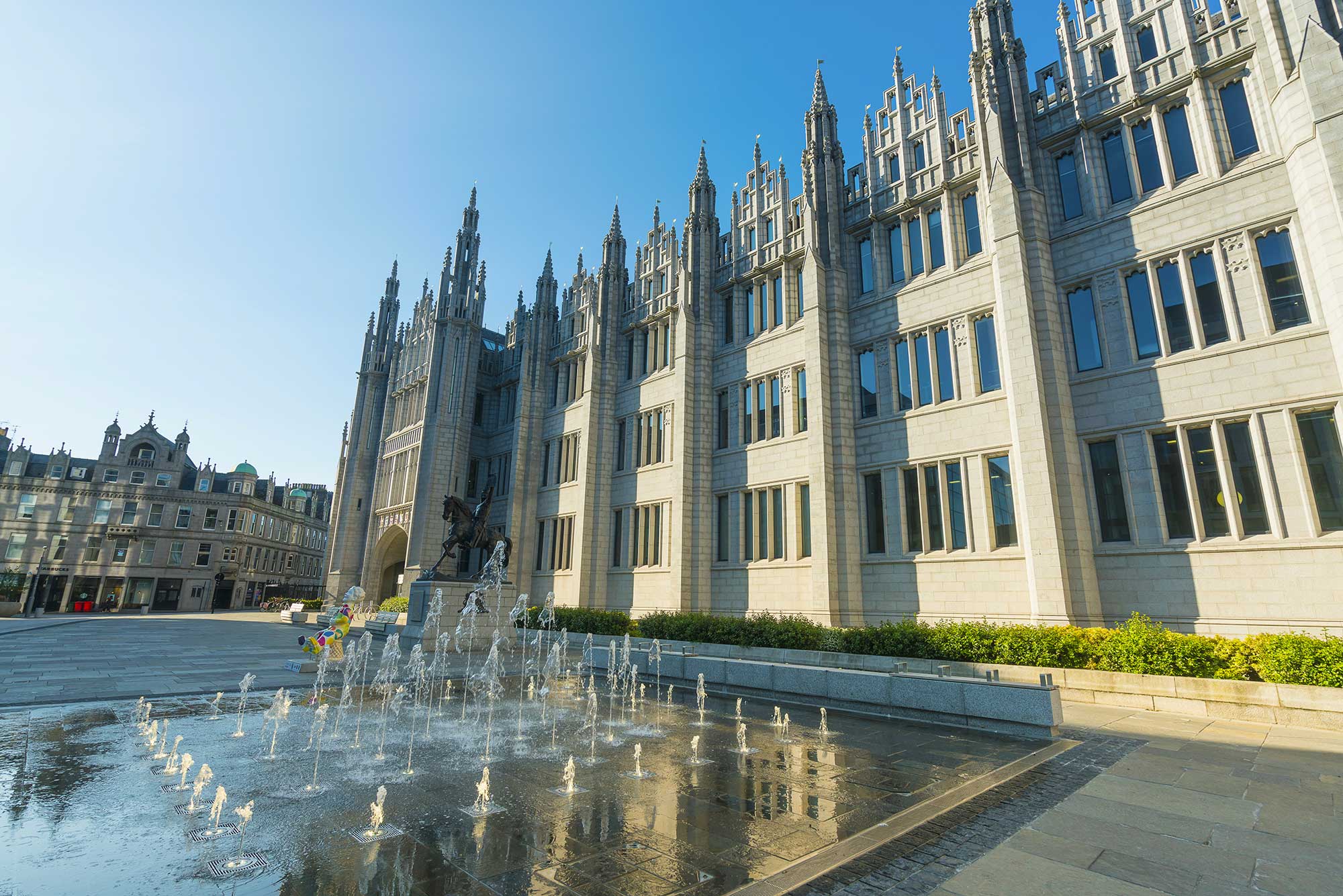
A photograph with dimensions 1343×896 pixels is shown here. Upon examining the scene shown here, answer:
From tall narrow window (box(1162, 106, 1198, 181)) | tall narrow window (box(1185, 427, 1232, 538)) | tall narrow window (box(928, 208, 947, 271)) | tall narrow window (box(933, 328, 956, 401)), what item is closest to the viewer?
tall narrow window (box(1185, 427, 1232, 538))

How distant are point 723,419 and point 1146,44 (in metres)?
19.0

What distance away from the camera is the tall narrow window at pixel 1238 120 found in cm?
1691

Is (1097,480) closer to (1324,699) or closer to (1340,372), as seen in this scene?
(1340,372)

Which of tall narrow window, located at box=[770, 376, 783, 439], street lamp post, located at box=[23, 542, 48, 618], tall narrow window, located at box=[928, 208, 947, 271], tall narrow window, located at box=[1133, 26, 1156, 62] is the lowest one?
street lamp post, located at box=[23, 542, 48, 618]

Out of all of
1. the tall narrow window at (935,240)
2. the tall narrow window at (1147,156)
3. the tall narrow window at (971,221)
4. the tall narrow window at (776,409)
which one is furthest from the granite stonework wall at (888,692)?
the tall narrow window at (935,240)

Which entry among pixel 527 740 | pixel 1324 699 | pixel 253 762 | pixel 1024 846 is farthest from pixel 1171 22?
pixel 253 762

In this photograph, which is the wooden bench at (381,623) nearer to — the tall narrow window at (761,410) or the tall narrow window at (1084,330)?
the tall narrow window at (761,410)

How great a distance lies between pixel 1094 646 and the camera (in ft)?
43.8

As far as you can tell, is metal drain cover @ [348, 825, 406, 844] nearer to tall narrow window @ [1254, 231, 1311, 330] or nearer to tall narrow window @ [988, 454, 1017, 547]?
tall narrow window @ [988, 454, 1017, 547]

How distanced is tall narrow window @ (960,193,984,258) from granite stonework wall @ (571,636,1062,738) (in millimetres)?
16202

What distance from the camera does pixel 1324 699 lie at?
9.95 metres

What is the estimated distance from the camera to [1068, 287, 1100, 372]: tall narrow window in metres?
18.5

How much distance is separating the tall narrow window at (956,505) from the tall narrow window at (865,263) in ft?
26.6

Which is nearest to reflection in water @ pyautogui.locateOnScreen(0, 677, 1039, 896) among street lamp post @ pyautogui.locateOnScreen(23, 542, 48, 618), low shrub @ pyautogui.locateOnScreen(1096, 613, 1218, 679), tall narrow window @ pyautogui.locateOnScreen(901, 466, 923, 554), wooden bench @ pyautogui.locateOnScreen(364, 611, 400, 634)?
low shrub @ pyautogui.locateOnScreen(1096, 613, 1218, 679)
